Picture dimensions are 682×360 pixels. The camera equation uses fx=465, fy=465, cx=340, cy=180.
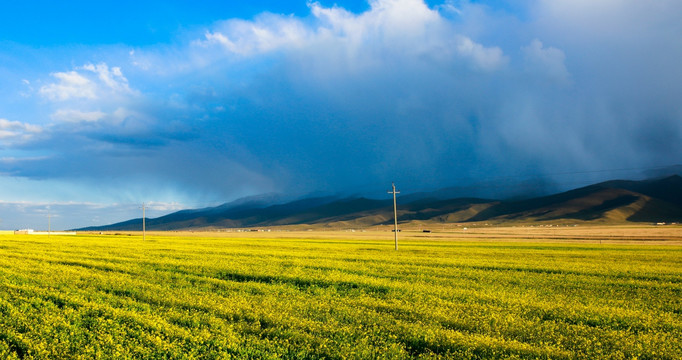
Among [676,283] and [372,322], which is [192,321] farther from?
[676,283]

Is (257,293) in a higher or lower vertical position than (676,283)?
higher

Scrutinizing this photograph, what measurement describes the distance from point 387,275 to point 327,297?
26.0ft

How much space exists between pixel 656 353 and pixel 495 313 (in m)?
4.32

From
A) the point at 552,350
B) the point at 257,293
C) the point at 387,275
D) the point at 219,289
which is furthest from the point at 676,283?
the point at 219,289

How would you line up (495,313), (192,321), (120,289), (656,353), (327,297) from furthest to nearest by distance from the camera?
(120,289)
(327,297)
(495,313)
(192,321)
(656,353)

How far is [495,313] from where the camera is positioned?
13727mm

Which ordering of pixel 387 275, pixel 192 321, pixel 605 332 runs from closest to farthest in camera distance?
1. pixel 605 332
2. pixel 192 321
3. pixel 387 275

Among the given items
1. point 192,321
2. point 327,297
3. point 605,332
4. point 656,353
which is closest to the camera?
point 656,353

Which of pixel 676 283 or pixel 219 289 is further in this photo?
pixel 676 283

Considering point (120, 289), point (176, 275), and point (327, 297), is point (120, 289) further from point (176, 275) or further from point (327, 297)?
point (327, 297)

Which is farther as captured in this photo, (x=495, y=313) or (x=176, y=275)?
(x=176, y=275)

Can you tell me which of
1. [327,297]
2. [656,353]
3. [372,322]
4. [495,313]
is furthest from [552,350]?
[327,297]

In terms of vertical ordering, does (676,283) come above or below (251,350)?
below

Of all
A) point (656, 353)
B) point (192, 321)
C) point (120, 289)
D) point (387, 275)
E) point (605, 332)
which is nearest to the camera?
point (656, 353)
